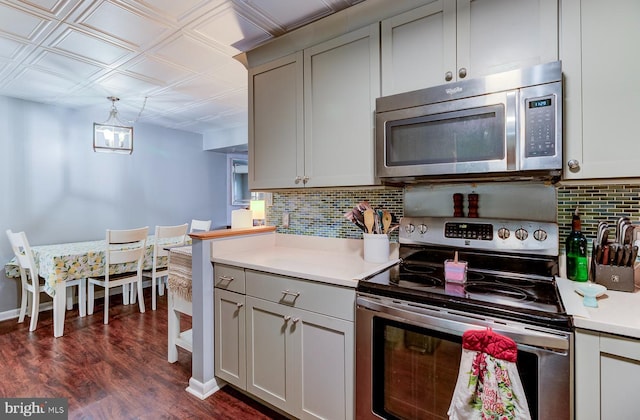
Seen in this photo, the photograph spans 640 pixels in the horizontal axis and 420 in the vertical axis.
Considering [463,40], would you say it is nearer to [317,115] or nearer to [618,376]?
[317,115]

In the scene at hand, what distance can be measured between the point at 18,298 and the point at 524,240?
4.59 metres

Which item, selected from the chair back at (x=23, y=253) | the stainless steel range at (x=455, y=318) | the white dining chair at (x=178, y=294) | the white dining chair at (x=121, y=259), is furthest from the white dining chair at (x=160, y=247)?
the stainless steel range at (x=455, y=318)

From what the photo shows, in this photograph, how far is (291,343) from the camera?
5.22ft

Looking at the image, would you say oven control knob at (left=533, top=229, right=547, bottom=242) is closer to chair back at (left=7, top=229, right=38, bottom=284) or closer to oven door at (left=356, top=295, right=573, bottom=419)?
oven door at (left=356, top=295, right=573, bottom=419)

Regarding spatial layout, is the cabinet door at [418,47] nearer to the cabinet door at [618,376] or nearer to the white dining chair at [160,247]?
the cabinet door at [618,376]

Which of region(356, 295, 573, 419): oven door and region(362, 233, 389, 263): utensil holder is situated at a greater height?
region(362, 233, 389, 263): utensil holder

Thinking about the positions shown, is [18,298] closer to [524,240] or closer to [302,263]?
[302,263]

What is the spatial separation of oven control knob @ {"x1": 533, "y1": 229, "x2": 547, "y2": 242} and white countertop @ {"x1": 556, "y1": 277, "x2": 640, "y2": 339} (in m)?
0.31

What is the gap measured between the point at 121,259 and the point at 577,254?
11.9 feet

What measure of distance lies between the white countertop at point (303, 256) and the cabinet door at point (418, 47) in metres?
0.91

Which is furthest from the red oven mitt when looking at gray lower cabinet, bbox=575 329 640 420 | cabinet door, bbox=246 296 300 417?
cabinet door, bbox=246 296 300 417

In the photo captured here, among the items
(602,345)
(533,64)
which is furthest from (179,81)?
(602,345)

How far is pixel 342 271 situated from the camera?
1556 millimetres

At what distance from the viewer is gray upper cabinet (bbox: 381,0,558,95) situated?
4.11 feet
